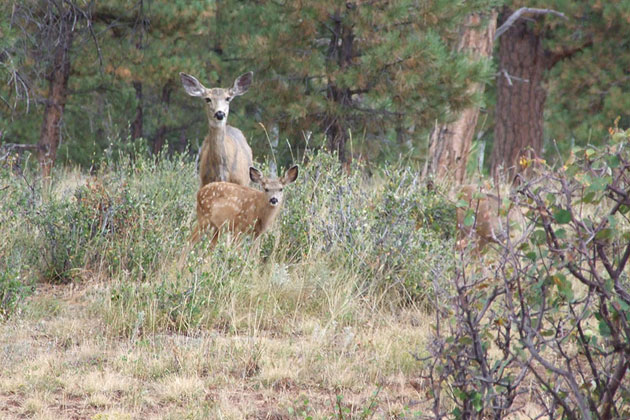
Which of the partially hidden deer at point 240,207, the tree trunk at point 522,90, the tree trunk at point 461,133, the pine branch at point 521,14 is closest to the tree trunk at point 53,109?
the tree trunk at point 461,133

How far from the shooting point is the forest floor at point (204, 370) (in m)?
4.88

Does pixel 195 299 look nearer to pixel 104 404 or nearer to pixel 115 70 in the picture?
pixel 104 404

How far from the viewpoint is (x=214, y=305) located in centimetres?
630

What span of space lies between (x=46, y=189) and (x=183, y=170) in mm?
1596

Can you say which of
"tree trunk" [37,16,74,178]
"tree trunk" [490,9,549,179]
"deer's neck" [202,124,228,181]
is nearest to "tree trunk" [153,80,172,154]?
"tree trunk" [37,16,74,178]

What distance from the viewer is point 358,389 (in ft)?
17.4

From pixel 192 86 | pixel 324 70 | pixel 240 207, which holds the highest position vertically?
pixel 324 70

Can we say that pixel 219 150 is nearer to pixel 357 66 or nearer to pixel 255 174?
pixel 255 174

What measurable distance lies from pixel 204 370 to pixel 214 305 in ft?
2.98

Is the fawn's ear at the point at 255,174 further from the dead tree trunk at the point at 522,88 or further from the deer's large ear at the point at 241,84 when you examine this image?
the dead tree trunk at the point at 522,88

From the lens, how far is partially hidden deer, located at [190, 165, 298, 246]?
26.5 ft

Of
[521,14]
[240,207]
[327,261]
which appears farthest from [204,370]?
[521,14]

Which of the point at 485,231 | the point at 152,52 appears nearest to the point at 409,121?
the point at 485,231

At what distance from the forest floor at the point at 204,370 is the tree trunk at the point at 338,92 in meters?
5.34
